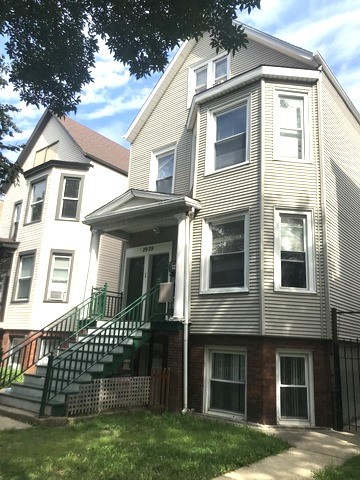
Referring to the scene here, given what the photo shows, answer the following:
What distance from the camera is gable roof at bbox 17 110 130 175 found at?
18.1m

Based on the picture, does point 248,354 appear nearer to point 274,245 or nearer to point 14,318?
point 274,245

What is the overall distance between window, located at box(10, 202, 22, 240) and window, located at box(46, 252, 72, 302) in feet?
10.6

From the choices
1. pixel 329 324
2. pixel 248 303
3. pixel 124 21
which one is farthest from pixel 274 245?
pixel 124 21

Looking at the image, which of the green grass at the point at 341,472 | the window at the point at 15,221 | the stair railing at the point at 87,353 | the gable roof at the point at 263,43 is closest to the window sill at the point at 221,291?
the stair railing at the point at 87,353

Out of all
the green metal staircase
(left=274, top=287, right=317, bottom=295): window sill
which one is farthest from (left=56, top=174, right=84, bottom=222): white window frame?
(left=274, top=287, right=317, bottom=295): window sill

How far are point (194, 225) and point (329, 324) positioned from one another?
426 cm

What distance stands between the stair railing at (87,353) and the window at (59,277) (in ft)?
16.6

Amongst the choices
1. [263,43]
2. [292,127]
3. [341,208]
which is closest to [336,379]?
[341,208]

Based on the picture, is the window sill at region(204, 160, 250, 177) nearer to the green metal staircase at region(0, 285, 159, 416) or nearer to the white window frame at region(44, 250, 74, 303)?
the green metal staircase at region(0, 285, 159, 416)

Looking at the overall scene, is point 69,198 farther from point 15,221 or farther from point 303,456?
point 303,456

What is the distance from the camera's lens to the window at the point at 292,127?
10781 mm

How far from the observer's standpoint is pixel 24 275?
17.1 metres

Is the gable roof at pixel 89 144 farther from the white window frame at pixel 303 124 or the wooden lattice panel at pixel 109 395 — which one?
the wooden lattice panel at pixel 109 395

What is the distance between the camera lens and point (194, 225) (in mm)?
11312
